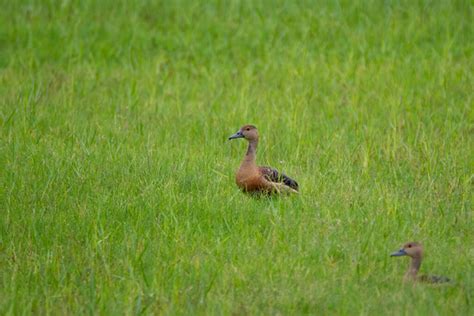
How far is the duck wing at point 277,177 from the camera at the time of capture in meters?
8.34

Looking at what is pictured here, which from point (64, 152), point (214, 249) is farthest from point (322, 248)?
point (64, 152)

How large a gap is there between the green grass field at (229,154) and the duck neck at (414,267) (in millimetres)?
106

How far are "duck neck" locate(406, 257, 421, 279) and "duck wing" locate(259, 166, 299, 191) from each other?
1.95 metres

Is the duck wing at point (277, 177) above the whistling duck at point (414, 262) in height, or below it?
below

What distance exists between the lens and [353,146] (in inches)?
385

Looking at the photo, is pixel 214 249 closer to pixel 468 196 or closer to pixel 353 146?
pixel 468 196

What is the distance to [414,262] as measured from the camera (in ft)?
21.5

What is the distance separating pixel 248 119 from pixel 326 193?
2.71 m

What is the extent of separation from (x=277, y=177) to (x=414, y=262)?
210 cm

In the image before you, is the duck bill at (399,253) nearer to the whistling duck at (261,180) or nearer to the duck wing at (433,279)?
the duck wing at (433,279)

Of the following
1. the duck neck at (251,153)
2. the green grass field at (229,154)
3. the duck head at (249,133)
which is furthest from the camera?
the duck head at (249,133)

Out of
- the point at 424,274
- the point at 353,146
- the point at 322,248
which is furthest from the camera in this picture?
the point at 353,146

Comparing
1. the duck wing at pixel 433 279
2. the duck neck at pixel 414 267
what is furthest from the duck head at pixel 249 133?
the duck wing at pixel 433 279

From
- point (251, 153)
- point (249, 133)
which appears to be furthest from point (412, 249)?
point (249, 133)
